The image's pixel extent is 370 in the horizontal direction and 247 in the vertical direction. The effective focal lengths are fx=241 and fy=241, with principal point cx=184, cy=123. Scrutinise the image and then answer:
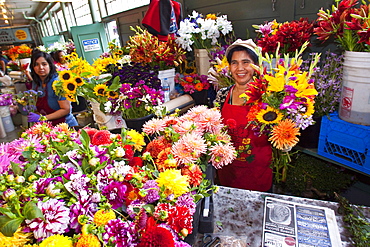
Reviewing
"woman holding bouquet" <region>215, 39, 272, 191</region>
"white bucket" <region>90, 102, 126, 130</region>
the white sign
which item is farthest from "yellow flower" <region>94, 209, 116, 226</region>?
the white sign

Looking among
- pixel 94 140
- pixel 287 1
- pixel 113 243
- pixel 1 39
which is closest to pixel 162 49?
pixel 287 1

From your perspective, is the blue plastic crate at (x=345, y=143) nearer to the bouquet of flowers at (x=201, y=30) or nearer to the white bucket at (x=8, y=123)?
the bouquet of flowers at (x=201, y=30)

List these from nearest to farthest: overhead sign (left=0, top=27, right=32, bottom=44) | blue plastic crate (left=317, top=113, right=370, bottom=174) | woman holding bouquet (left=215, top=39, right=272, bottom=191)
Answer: blue plastic crate (left=317, top=113, right=370, bottom=174) < woman holding bouquet (left=215, top=39, right=272, bottom=191) < overhead sign (left=0, top=27, right=32, bottom=44)

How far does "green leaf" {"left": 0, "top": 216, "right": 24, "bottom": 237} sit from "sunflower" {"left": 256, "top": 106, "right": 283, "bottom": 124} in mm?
830

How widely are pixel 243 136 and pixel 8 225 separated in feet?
4.00

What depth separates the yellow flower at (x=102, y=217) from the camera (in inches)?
22.7

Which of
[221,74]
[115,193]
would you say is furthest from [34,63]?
[115,193]

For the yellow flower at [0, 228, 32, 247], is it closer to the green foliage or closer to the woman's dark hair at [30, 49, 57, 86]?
the green foliage

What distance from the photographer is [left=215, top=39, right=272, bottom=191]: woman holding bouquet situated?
143 centimetres

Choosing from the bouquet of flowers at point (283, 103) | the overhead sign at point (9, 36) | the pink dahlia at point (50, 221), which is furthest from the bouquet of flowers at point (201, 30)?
the overhead sign at point (9, 36)

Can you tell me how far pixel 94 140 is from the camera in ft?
2.76

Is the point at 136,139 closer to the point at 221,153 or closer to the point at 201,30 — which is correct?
the point at 221,153

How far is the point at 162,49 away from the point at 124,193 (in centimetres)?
181

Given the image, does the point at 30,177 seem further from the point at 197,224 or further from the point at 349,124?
the point at 349,124
